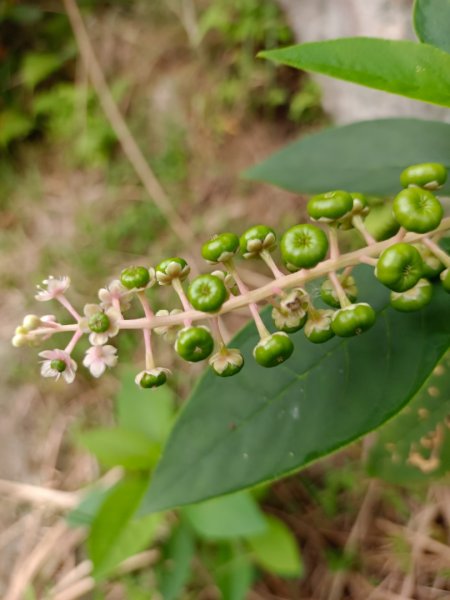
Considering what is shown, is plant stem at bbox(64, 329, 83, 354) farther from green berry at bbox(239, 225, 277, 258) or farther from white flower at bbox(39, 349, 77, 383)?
green berry at bbox(239, 225, 277, 258)

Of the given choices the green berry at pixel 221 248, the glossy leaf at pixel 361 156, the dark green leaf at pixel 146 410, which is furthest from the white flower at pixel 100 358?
the dark green leaf at pixel 146 410

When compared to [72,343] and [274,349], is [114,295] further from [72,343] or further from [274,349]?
[274,349]

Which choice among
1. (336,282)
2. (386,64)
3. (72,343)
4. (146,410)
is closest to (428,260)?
(336,282)

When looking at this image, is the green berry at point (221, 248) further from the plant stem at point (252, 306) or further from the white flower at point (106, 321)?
the white flower at point (106, 321)

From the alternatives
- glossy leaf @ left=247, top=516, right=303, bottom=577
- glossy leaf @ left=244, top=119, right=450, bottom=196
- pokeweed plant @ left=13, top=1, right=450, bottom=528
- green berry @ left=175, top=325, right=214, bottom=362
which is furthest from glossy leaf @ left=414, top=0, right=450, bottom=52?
glossy leaf @ left=247, top=516, right=303, bottom=577

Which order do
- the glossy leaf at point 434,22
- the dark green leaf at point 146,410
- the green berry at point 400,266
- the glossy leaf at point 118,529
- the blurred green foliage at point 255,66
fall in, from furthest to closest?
the blurred green foliage at point 255,66 < the dark green leaf at point 146,410 < the glossy leaf at point 118,529 < the glossy leaf at point 434,22 < the green berry at point 400,266

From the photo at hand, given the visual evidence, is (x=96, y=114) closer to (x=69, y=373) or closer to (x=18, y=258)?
(x=18, y=258)

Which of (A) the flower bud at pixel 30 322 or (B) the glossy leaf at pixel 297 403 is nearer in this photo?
(A) the flower bud at pixel 30 322

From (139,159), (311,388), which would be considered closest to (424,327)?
(311,388)
